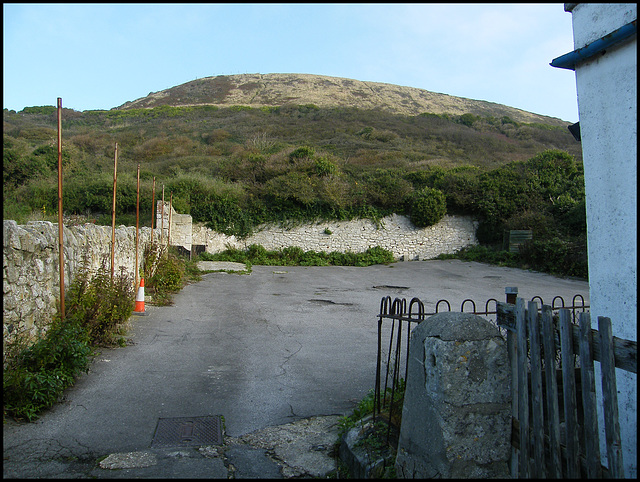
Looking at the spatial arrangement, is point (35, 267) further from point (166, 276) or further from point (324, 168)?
point (324, 168)

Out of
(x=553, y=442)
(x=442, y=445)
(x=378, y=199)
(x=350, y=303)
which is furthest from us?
(x=378, y=199)

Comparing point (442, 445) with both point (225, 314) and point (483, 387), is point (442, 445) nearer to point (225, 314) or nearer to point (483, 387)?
point (483, 387)

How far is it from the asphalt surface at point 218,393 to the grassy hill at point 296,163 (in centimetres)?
870

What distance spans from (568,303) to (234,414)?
1056 cm

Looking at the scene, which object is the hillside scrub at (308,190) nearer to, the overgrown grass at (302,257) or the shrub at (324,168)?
the shrub at (324,168)

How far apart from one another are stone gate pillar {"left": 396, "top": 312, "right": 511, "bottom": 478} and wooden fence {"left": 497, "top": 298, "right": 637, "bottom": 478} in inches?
4.0

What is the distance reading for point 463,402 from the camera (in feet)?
9.48

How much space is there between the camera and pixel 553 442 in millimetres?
2629

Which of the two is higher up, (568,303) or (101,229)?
(101,229)

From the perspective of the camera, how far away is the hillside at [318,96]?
66.3m

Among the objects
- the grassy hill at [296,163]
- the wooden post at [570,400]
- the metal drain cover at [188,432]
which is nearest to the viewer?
the wooden post at [570,400]

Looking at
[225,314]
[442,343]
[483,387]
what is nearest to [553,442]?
[483,387]

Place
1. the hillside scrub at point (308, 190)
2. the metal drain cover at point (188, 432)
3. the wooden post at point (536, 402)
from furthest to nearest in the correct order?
the hillside scrub at point (308, 190)
the metal drain cover at point (188, 432)
the wooden post at point (536, 402)

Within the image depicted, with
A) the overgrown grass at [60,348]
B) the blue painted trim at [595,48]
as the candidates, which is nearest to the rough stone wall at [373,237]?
the overgrown grass at [60,348]
